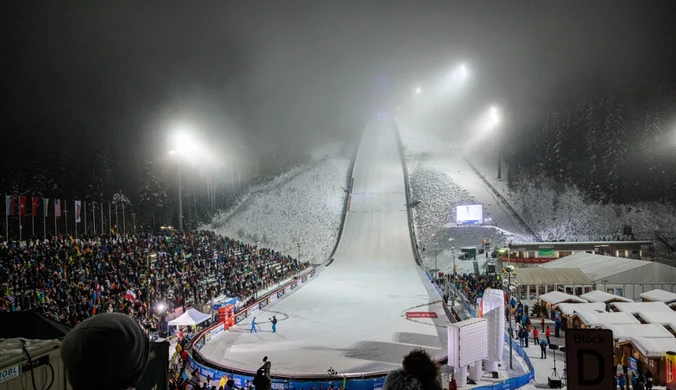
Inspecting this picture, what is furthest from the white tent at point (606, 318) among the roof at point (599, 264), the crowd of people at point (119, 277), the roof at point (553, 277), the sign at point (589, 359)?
the crowd of people at point (119, 277)

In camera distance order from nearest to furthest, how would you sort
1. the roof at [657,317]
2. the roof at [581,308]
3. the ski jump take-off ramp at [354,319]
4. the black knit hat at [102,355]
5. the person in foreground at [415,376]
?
1. the black knit hat at [102,355]
2. the person in foreground at [415,376]
3. the ski jump take-off ramp at [354,319]
4. the roof at [657,317]
5. the roof at [581,308]

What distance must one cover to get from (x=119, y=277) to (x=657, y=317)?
20464 mm

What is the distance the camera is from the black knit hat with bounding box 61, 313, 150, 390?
Answer: 1.45 metres

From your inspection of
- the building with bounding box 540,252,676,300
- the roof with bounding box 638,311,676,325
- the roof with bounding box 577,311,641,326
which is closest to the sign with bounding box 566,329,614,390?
the roof with bounding box 577,311,641,326

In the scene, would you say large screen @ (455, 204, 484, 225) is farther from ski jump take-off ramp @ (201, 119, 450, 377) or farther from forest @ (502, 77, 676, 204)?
forest @ (502, 77, 676, 204)

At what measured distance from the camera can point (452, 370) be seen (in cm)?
1276

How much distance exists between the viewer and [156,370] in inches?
163

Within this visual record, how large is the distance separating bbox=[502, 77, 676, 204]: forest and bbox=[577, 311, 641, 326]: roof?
3631 centimetres

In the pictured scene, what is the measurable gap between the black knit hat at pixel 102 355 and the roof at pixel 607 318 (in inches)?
653

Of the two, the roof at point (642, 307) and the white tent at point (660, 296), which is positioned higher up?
the roof at point (642, 307)

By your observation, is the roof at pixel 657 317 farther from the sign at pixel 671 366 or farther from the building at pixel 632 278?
the building at pixel 632 278

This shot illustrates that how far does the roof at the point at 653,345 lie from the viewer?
12578mm

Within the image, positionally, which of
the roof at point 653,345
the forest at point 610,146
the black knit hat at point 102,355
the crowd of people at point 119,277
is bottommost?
the roof at point 653,345

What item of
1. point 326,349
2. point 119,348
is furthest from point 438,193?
point 119,348
